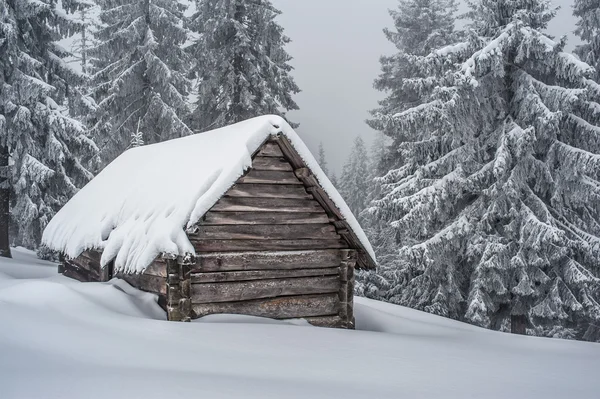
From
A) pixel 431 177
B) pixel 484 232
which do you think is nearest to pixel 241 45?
pixel 431 177

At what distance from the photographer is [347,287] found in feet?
32.3

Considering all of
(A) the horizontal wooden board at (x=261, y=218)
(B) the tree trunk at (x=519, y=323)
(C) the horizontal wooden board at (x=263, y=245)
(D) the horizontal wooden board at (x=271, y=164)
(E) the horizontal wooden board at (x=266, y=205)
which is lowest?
(B) the tree trunk at (x=519, y=323)

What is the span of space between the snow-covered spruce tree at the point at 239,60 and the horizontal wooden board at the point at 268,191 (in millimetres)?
11990

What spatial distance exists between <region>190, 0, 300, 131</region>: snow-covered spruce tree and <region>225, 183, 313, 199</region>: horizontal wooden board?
11990 millimetres

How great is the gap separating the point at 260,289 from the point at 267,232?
1074 mm

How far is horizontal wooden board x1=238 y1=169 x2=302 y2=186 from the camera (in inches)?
352

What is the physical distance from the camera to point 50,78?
1933 centimetres

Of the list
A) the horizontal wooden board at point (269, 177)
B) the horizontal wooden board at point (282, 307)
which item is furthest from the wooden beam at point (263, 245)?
the horizontal wooden board at point (269, 177)

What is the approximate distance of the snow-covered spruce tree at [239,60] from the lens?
20953mm

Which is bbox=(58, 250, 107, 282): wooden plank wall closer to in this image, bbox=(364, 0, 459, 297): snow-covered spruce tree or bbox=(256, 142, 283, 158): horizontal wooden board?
bbox=(256, 142, 283, 158): horizontal wooden board

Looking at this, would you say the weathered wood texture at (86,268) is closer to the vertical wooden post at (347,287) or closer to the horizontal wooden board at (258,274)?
the horizontal wooden board at (258,274)

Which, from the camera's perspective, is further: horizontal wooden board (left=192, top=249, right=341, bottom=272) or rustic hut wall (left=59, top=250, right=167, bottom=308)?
rustic hut wall (left=59, top=250, right=167, bottom=308)

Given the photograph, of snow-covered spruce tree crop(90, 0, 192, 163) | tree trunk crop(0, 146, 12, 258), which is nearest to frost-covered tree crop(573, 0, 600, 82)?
snow-covered spruce tree crop(90, 0, 192, 163)

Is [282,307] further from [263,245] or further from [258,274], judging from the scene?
[263,245]
